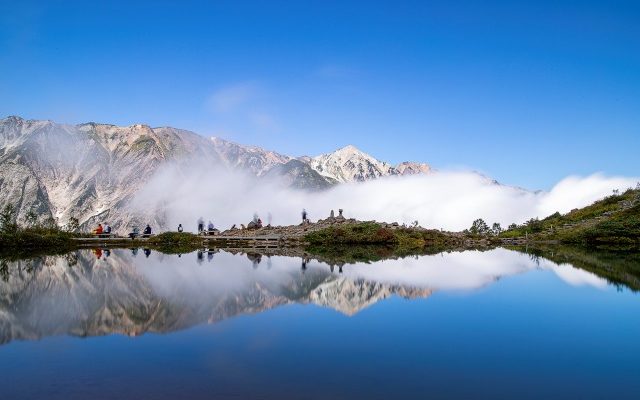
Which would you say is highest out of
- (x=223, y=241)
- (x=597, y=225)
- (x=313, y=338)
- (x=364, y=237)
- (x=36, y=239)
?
(x=597, y=225)

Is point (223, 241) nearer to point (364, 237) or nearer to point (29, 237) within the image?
point (364, 237)

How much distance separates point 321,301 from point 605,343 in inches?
472

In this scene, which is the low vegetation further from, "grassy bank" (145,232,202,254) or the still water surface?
the still water surface

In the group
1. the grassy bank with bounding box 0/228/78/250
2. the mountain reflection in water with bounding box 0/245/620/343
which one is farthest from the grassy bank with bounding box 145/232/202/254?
the mountain reflection in water with bounding box 0/245/620/343

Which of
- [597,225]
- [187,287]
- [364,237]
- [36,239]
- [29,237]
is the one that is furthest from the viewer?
[597,225]

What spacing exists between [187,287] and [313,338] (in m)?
13.2

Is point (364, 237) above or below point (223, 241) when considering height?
above

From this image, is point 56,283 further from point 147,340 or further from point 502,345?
point 502,345

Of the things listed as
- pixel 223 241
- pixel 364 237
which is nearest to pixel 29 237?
pixel 223 241

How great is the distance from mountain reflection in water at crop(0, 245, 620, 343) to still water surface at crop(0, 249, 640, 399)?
0.14m

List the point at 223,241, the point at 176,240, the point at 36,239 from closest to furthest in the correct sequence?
the point at 36,239, the point at 176,240, the point at 223,241

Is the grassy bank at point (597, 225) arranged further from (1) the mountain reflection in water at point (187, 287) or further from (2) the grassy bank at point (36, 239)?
(2) the grassy bank at point (36, 239)

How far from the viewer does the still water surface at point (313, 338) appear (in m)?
12.1

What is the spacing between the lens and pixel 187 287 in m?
28.2
